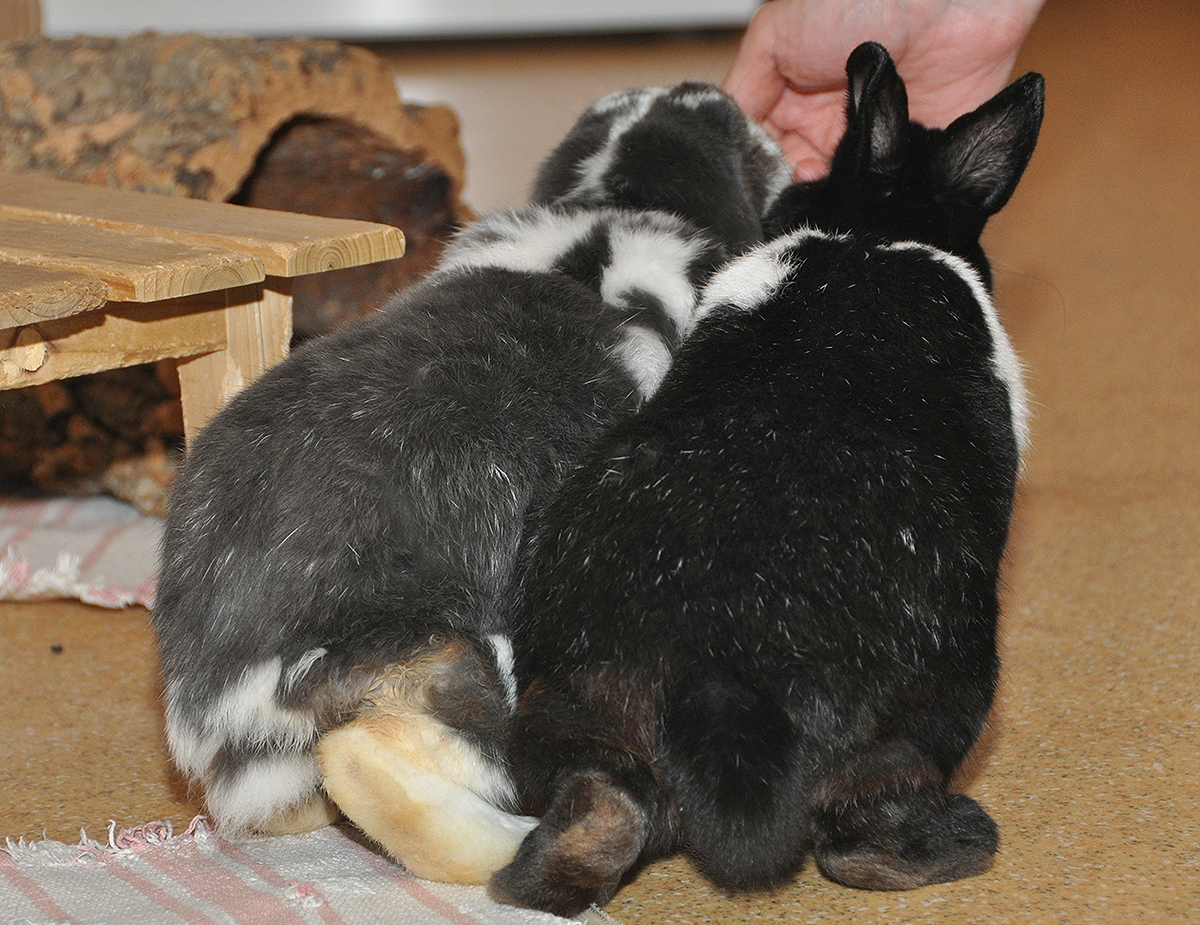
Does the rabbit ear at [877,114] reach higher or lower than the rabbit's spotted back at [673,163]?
higher

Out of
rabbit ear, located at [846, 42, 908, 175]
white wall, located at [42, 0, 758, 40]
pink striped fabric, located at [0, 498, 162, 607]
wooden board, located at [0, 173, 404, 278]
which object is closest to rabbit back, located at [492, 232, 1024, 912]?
rabbit ear, located at [846, 42, 908, 175]

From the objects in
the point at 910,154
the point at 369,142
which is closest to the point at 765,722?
the point at 910,154

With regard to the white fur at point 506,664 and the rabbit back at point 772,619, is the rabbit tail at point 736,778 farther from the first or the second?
the white fur at point 506,664

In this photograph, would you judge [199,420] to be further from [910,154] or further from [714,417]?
[910,154]

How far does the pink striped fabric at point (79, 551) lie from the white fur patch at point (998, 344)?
1.40 metres

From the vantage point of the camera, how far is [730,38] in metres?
7.82

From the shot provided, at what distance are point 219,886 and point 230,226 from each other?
973 mm

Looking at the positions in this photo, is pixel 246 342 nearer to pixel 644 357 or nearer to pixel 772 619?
pixel 644 357

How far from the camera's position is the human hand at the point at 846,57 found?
273 cm

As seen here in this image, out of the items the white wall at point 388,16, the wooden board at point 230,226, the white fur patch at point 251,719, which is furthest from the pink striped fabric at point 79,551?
the white wall at point 388,16

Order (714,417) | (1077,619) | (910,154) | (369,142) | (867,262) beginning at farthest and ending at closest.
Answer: (369,142) → (1077,619) → (910,154) → (867,262) → (714,417)

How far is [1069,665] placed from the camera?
7.14 feet

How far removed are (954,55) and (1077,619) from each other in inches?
48.4

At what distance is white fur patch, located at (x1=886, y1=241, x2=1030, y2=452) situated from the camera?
177cm
